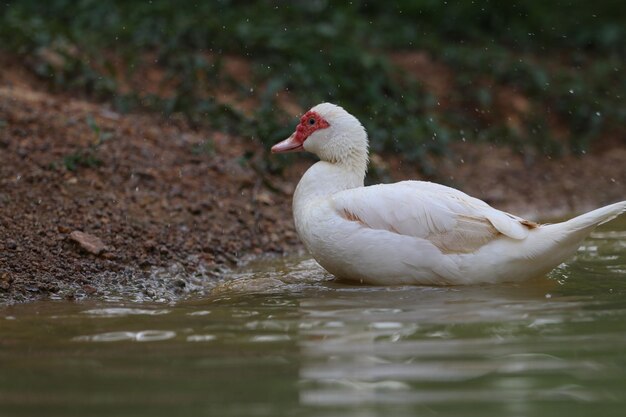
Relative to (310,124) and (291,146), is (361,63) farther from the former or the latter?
(310,124)

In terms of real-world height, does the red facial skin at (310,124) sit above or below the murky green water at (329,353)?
above

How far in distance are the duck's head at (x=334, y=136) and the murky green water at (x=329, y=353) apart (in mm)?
1161

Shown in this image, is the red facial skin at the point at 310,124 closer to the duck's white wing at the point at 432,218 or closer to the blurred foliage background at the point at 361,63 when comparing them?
the duck's white wing at the point at 432,218

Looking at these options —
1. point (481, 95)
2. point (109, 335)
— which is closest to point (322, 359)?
point (109, 335)

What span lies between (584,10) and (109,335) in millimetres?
11668

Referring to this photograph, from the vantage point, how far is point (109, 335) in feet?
17.1

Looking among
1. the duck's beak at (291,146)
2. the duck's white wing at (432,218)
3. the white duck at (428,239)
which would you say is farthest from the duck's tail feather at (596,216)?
the duck's beak at (291,146)

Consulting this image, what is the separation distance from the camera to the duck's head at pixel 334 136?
742cm

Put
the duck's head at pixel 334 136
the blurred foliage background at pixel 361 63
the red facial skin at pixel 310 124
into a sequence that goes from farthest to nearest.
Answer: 1. the blurred foliage background at pixel 361 63
2. the red facial skin at pixel 310 124
3. the duck's head at pixel 334 136

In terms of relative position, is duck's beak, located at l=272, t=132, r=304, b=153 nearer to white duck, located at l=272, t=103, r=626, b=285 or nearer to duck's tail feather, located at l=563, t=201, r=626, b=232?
white duck, located at l=272, t=103, r=626, b=285

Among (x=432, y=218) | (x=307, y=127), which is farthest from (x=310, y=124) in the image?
(x=432, y=218)

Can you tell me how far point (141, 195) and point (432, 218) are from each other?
115 inches

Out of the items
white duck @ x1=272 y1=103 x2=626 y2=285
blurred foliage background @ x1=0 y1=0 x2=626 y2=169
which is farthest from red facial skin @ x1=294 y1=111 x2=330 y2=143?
blurred foliage background @ x1=0 y1=0 x2=626 y2=169

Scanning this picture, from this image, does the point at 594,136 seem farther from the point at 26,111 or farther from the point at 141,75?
the point at 26,111
